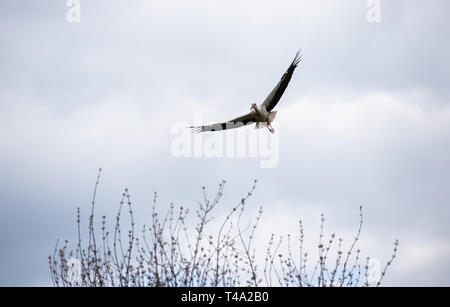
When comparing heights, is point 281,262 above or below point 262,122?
below

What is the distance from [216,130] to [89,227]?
20.8 ft

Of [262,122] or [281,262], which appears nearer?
[281,262]
